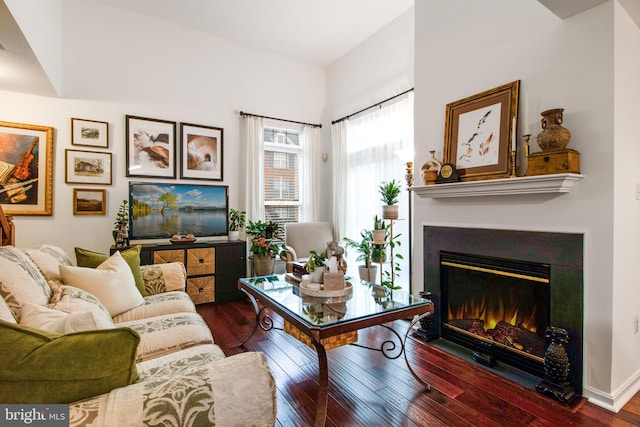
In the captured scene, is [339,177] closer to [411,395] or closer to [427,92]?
[427,92]

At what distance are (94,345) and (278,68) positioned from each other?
475 centimetres

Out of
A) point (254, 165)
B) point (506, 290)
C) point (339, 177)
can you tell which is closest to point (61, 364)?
point (506, 290)

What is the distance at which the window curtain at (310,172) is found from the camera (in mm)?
5059

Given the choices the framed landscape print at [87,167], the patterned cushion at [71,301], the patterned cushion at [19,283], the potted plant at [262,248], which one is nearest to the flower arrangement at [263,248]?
the potted plant at [262,248]

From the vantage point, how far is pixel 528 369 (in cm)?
217

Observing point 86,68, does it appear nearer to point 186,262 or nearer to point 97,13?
point 97,13

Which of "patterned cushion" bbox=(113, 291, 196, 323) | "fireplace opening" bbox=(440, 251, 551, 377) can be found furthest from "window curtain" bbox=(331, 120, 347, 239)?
"patterned cushion" bbox=(113, 291, 196, 323)

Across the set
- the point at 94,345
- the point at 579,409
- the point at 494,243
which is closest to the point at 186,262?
the point at 94,345

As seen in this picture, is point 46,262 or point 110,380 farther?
point 46,262

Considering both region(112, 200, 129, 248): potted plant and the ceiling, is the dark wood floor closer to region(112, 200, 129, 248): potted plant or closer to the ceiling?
region(112, 200, 129, 248): potted plant

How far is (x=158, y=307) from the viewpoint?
87.7 inches

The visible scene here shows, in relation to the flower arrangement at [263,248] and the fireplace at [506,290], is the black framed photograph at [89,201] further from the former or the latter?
the fireplace at [506,290]

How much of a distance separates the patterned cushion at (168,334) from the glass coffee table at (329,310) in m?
0.46

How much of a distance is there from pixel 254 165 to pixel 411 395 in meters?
3.52
